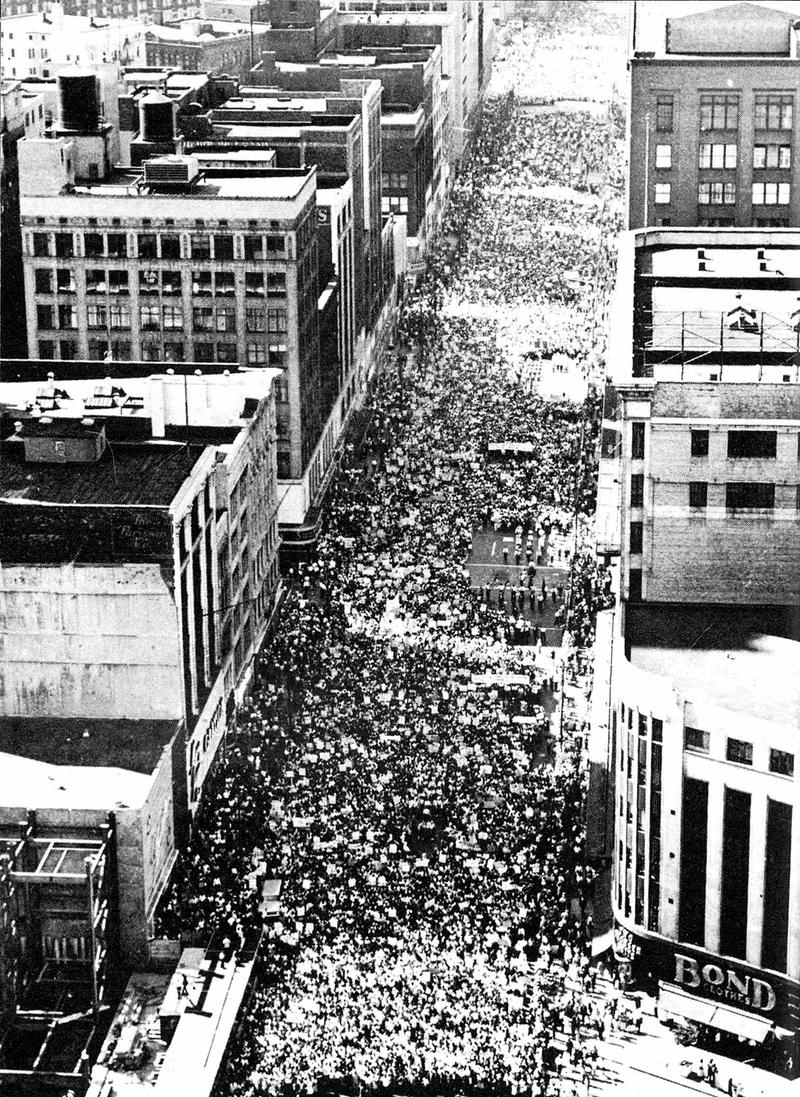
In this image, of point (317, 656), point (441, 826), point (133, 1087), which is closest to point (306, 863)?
point (441, 826)

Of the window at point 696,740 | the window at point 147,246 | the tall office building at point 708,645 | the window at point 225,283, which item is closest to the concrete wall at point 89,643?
the tall office building at point 708,645

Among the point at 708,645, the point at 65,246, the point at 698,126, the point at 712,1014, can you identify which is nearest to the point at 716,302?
the point at 708,645

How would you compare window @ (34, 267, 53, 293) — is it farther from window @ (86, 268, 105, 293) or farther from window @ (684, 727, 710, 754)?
window @ (684, 727, 710, 754)

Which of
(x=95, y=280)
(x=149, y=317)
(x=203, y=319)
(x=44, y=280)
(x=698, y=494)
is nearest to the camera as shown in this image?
(x=698, y=494)

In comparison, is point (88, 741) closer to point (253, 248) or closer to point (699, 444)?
point (699, 444)

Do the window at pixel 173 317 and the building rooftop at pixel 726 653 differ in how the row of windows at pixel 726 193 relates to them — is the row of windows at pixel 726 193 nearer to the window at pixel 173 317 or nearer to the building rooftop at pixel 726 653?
the window at pixel 173 317

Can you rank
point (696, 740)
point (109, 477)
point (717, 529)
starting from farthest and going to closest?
1. point (109, 477)
2. point (717, 529)
3. point (696, 740)

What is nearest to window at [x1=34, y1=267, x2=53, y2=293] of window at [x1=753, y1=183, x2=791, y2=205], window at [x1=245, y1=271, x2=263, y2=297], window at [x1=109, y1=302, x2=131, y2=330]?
window at [x1=109, y1=302, x2=131, y2=330]
